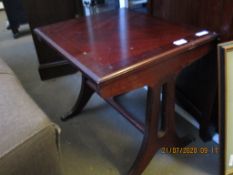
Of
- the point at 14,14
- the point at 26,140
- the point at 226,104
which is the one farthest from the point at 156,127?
the point at 14,14

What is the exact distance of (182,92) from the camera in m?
1.55

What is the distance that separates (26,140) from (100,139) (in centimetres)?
79

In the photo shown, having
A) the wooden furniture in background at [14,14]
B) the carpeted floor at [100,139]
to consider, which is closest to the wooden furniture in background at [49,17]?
the carpeted floor at [100,139]

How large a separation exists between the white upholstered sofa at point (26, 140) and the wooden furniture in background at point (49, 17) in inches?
44.7

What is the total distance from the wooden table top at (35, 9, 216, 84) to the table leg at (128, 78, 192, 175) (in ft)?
0.60

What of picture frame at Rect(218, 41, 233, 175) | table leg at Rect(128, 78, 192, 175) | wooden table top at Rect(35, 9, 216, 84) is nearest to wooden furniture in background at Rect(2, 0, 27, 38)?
wooden table top at Rect(35, 9, 216, 84)

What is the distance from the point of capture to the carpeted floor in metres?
1.33

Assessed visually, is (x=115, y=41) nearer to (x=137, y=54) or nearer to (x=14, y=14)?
(x=137, y=54)

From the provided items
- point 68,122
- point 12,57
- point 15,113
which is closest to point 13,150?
point 15,113

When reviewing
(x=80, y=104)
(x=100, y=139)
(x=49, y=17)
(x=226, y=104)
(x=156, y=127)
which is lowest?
(x=100, y=139)

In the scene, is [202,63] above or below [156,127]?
above

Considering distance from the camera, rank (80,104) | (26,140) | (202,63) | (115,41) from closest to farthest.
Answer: (26,140), (115,41), (202,63), (80,104)

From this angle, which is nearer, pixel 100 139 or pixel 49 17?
pixel 100 139

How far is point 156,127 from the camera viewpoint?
3.92 ft
